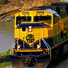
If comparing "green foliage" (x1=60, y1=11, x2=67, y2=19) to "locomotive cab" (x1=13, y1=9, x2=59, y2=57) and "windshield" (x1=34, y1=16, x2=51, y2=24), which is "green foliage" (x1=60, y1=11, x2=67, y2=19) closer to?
"locomotive cab" (x1=13, y1=9, x2=59, y2=57)

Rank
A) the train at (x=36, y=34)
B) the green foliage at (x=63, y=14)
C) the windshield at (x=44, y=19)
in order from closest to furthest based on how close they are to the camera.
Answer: the train at (x=36, y=34), the windshield at (x=44, y=19), the green foliage at (x=63, y=14)

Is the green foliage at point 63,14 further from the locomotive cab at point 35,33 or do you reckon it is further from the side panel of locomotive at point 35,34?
the locomotive cab at point 35,33

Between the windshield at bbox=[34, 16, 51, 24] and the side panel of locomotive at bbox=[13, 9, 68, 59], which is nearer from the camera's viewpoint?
the side panel of locomotive at bbox=[13, 9, 68, 59]

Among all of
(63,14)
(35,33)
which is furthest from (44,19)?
(63,14)

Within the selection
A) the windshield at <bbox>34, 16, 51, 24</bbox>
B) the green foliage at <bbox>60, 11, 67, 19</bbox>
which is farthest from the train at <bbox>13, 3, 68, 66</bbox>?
the green foliage at <bbox>60, 11, 67, 19</bbox>

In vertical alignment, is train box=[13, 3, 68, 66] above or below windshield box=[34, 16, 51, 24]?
below

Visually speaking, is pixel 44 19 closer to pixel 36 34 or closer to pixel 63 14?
pixel 36 34

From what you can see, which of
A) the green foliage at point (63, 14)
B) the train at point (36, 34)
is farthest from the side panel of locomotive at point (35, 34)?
the green foliage at point (63, 14)

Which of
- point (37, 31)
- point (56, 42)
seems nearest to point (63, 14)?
point (56, 42)

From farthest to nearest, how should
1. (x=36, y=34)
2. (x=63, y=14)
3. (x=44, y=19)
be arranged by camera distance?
1. (x=63, y=14)
2. (x=44, y=19)
3. (x=36, y=34)

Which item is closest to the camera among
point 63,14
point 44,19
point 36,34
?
point 36,34

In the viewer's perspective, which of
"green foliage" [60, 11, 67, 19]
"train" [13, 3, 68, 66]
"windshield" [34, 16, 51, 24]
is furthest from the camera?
"green foliage" [60, 11, 67, 19]

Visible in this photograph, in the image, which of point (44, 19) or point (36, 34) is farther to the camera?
point (44, 19)

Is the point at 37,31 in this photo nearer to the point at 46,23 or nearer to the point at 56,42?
the point at 46,23
